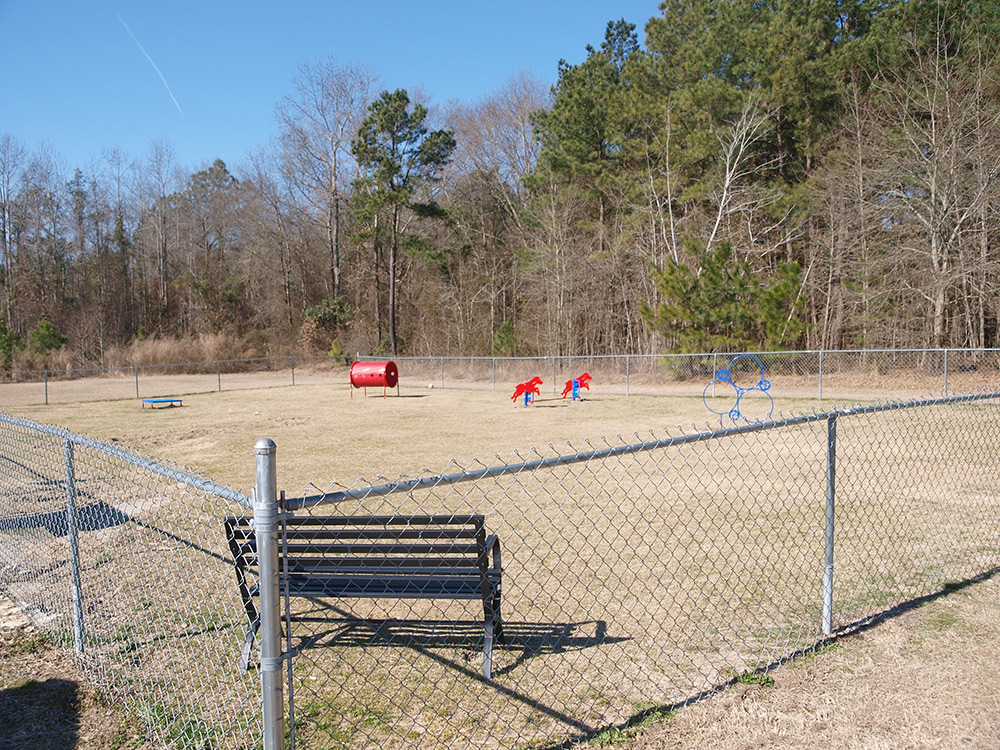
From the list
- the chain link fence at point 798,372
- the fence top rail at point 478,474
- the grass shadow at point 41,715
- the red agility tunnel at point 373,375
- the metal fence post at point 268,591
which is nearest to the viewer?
the metal fence post at point 268,591

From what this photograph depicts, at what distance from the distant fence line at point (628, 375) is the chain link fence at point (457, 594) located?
14.0 metres

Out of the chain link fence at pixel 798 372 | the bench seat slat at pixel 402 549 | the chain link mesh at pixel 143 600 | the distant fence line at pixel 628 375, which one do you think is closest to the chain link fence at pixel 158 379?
the distant fence line at pixel 628 375

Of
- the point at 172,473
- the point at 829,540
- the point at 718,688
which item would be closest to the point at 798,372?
the point at 829,540

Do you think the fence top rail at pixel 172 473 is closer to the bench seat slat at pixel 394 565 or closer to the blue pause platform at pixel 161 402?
the bench seat slat at pixel 394 565

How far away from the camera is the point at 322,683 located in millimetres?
3770

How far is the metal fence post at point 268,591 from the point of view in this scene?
7.22ft

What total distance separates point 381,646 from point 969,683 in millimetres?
3304

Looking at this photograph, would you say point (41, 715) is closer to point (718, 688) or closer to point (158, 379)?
point (718, 688)

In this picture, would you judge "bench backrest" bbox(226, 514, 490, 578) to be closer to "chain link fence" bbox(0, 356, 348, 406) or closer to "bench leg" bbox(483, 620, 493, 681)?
"bench leg" bbox(483, 620, 493, 681)

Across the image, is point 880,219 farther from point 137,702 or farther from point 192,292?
point 192,292

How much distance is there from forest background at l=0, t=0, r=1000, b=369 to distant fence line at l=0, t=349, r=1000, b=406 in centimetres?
166

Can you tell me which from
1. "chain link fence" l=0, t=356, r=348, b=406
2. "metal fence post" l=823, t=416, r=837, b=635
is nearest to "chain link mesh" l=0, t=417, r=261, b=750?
"metal fence post" l=823, t=416, r=837, b=635

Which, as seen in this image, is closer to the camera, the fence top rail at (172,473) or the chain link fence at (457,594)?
the fence top rail at (172,473)

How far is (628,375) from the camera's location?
79.3 ft
